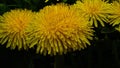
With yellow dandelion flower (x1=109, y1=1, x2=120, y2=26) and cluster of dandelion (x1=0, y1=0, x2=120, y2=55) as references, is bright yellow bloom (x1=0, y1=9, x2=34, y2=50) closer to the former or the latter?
cluster of dandelion (x1=0, y1=0, x2=120, y2=55)

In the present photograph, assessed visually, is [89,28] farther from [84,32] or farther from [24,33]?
[24,33]

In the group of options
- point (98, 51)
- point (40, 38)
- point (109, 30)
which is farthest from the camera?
point (98, 51)

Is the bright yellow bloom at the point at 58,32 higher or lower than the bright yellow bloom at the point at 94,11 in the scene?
lower

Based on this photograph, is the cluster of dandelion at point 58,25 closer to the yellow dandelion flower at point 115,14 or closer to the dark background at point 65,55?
the yellow dandelion flower at point 115,14

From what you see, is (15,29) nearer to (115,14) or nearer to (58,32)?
(58,32)

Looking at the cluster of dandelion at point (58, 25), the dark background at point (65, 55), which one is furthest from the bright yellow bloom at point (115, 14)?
the dark background at point (65, 55)

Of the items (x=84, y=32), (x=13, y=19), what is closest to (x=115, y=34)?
(x=84, y=32)

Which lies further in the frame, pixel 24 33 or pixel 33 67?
pixel 33 67
